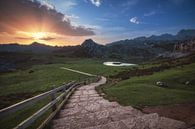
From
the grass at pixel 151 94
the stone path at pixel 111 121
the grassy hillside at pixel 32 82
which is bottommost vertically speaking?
the grassy hillside at pixel 32 82

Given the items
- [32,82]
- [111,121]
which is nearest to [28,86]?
[32,82]

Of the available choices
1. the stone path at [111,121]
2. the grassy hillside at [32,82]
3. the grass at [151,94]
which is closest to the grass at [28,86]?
the grassy hillside at [32,82]

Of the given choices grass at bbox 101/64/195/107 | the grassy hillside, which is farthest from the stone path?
the grassy hillside

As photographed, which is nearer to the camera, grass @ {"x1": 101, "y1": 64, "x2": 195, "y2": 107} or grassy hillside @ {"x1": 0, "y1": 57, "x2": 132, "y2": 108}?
grass @ {"x1": 101, "y1": 64, "x2": 195, "y2": 107}

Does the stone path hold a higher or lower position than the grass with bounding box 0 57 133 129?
higher

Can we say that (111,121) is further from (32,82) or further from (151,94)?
(32,82)

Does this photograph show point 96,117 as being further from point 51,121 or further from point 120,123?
point 51,121

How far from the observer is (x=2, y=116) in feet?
13.4

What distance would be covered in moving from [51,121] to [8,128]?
16.1 ft

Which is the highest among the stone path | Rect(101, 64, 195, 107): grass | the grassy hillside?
the stone path

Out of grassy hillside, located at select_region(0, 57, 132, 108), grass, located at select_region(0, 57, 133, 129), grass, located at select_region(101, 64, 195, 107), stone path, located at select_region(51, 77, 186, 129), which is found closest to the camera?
stone path, located at select_region(51, 77, 186, 129)

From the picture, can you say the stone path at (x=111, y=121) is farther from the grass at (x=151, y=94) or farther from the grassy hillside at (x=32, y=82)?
the grassy hillside at (x=32, y=82)

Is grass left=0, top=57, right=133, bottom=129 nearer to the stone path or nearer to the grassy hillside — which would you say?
the grassy hillside

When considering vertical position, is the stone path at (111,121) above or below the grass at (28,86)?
above
